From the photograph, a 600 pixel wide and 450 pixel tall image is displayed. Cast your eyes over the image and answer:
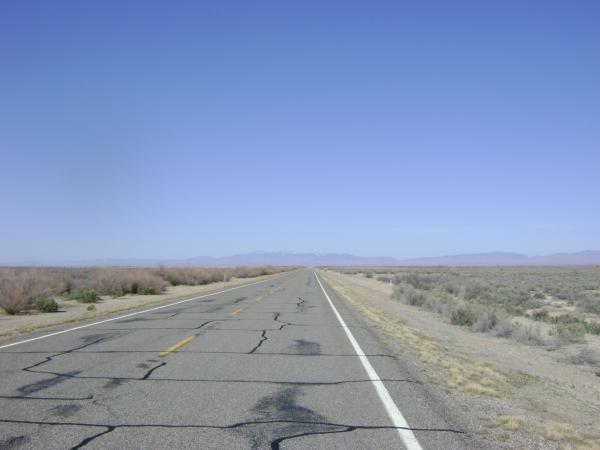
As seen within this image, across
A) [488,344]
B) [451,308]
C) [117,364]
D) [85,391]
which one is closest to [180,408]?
[85,391]

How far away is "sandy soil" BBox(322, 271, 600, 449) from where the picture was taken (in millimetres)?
6355

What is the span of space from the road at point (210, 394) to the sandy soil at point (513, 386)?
60 centimetres

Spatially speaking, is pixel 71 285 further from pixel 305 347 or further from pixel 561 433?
pixel 561 433

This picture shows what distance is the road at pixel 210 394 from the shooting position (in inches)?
224

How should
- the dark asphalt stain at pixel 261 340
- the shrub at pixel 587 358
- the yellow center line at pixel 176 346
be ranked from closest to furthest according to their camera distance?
the yellow center line at pixel 176 346 → the dark asphalt stain at pixel 261 340 → the shrub at pixel 587 358

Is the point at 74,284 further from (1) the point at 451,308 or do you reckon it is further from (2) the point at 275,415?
(2) the point at 275,415

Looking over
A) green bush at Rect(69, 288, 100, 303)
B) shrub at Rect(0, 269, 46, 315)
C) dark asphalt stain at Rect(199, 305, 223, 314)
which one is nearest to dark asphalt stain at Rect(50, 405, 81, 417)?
dark asphalt stain at Rect(199, 305, 223, 314)

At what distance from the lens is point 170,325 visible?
51.0 ft

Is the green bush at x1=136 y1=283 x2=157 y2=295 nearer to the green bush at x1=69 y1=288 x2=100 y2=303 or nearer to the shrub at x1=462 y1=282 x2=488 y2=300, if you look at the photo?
the green bush at x1=69 y1=288 x2=100 y2=303

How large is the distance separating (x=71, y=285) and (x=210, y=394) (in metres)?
31.8

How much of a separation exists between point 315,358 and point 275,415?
13.7 ft

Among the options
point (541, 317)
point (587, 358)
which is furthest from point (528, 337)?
point (541, 317)

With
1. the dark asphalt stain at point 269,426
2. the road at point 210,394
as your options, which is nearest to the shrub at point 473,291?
the road at point 210,394

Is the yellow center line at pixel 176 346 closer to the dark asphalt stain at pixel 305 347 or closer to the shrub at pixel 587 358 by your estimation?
the dark asphalt stain at pixel 305 347
